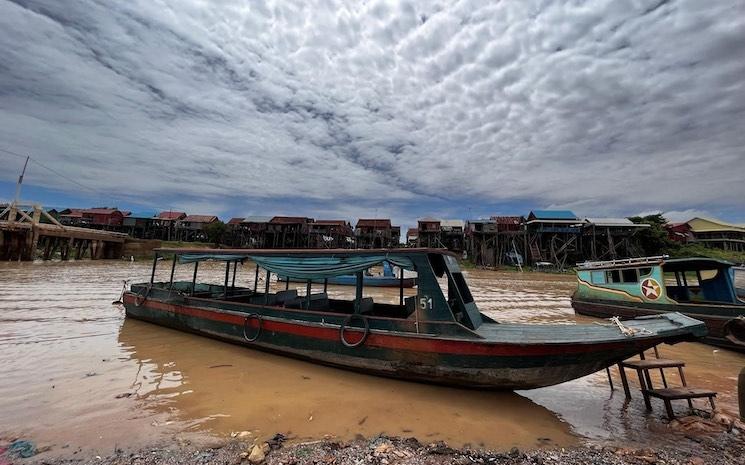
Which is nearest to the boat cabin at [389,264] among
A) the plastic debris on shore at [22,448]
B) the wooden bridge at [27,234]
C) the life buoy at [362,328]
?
the life buoy at [362,328]

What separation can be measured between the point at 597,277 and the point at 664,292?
3068 millimetres

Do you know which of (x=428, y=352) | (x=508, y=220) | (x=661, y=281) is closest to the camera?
(x=428, y=352)

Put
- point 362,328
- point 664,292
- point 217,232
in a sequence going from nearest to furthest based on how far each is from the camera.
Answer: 1. point 362,328
2. point 664,292
3. point 217,232

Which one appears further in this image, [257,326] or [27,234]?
[27,234]

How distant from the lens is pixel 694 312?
10.1 metres

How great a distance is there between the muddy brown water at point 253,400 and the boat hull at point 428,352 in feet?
1.10

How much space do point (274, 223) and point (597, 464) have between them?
181 feet

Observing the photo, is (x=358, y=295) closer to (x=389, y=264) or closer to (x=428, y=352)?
(x=389, y=264)

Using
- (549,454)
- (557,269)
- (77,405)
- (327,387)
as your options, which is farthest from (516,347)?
(557,269)

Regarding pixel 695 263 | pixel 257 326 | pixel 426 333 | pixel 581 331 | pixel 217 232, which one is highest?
pixel 217 232

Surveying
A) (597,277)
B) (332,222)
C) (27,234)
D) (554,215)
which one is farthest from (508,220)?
(27,234)

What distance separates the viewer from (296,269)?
25.0 feet

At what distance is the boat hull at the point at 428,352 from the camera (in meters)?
5.21

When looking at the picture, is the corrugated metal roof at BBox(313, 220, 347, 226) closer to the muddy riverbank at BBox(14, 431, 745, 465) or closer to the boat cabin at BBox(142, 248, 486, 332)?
the boat cabin at BBox(142, 248, 486, 332)
